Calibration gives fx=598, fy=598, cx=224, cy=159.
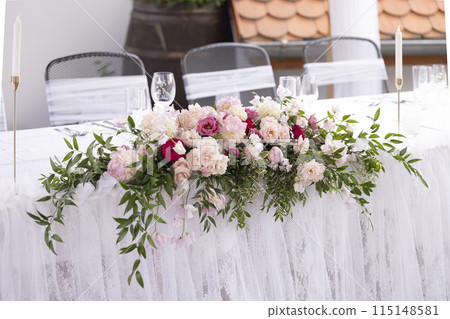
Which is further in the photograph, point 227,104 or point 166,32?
point 166,32

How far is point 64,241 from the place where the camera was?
137 centimetres

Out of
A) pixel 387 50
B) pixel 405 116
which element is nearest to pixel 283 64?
pixel 387 50

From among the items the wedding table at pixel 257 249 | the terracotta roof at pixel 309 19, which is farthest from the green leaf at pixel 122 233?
the terracotta roof at pixel 309 19

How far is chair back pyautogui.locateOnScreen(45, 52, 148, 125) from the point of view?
2434 millimetres

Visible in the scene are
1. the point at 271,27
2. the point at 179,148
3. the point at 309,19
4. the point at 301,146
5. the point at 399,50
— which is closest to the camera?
the point at 179,148

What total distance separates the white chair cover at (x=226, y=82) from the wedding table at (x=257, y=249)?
826 millimetres

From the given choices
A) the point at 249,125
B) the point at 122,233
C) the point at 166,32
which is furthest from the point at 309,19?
the point at 122,233

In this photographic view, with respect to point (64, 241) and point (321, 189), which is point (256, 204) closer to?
point (321, 189)

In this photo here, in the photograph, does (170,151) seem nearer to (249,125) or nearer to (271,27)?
(249,125)

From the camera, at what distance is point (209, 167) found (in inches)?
51.1

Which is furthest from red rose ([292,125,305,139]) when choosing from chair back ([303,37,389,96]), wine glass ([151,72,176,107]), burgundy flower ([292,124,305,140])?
chair back ([303,37,389,96])

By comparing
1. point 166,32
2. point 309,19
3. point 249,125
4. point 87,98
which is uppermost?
point 309,19

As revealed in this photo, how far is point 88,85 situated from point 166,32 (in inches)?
41.8
